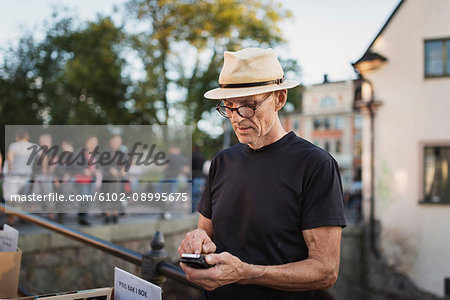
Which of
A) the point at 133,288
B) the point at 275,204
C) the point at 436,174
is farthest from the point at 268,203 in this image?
the point at 436,174

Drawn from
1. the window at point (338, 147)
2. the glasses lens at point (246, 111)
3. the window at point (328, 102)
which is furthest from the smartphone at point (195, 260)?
the window at point (338, 147)

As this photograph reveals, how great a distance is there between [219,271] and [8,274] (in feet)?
4.33

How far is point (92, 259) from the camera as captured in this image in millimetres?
8672

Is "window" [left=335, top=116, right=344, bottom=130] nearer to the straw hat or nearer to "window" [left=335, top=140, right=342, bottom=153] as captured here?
"window" [left=335, top=140, right=342, bottom=153]

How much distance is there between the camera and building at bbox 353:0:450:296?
42.6ft

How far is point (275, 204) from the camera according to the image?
157 cm

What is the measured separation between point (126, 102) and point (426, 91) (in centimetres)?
1317

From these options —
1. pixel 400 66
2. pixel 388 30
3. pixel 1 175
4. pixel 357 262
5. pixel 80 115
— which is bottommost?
pixel 357 262

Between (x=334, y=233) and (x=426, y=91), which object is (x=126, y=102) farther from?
(x=334, y=233)

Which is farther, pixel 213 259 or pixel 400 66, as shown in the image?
pixel 400 66

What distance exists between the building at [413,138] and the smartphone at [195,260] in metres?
13.4

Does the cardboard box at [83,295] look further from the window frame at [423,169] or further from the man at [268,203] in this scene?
the window frame at [423,169]

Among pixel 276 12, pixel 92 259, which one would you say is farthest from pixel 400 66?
pixel 92 259

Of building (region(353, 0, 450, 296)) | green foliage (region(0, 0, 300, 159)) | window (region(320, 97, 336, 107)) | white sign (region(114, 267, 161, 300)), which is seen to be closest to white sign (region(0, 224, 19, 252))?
white sign (region(114, 267, 161, 300))
